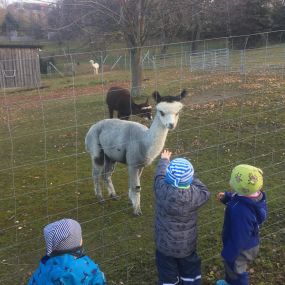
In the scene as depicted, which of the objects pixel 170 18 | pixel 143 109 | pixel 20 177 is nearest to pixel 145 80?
pixel 170 18

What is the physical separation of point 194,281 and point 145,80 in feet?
59.9

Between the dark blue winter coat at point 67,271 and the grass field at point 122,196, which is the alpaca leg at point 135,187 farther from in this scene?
the dark blue winter coat at point 67,271

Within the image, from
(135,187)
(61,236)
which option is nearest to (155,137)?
(135,187)

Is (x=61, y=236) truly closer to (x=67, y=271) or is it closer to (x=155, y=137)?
Answer: (x=67, y=271)

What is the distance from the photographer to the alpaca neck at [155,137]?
5.30m

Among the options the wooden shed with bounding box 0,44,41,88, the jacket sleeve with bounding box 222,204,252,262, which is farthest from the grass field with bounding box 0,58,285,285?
the wooden shed with bounding box 0,44,41,88

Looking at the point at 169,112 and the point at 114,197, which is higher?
the point at 169,112

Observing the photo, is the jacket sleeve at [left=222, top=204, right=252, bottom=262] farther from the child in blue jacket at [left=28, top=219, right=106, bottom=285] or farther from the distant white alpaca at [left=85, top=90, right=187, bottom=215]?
the distant white alpaca at [left=85, top=90, right=187, bottom=215]

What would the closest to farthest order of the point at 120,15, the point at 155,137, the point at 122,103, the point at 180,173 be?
1. the point at 180,173
2. the point at 155,137
3. the point at 122,103
4. the point at 120,15

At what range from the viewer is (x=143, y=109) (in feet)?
33.4

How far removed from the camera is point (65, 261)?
2.55 meters

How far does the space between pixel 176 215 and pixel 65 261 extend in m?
1.16

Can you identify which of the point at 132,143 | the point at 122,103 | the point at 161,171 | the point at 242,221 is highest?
the point at 161,171

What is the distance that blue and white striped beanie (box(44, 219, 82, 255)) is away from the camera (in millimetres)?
2572
